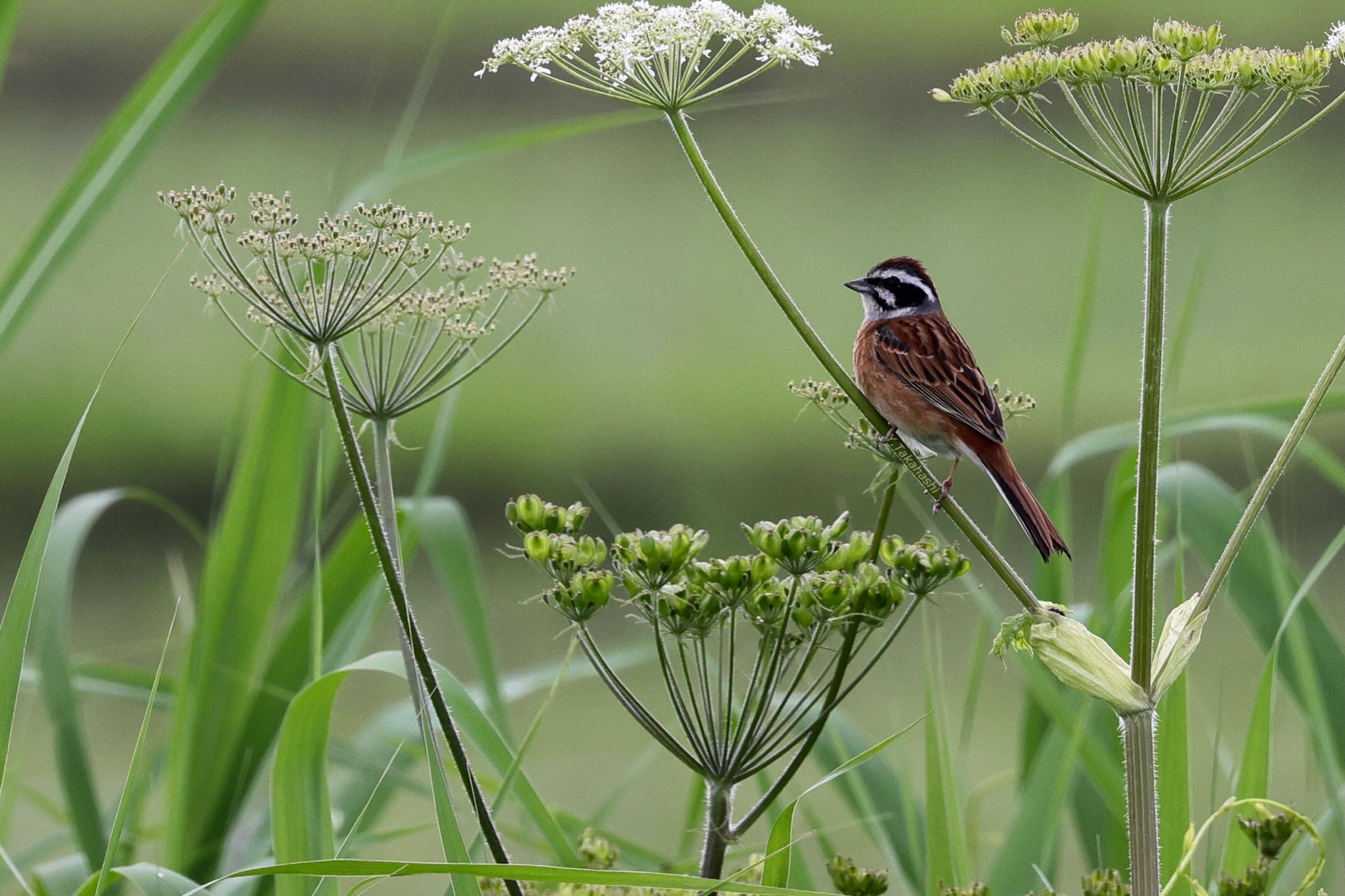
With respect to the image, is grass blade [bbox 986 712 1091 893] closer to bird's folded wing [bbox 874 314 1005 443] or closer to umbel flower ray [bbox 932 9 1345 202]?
bird's folded wing [bbox 874 314 1005 443]

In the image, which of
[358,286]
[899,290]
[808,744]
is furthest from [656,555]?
[899,290]

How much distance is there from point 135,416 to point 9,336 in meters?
3.10

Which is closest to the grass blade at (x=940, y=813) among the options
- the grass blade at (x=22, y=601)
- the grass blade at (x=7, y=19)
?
the grass blade at (x=22, y=601)

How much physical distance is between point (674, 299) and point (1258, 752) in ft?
13.8

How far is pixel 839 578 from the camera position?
1.09 metres

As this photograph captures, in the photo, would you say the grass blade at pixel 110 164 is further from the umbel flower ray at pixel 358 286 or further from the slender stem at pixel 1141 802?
the slender stem at pixel 1141 802

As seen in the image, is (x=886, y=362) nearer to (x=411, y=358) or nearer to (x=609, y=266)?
(x=411, y=358)

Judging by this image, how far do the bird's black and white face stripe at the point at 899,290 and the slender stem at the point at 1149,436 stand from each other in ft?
2.53

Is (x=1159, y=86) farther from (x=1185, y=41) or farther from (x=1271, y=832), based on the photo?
(x=1271, y=832)

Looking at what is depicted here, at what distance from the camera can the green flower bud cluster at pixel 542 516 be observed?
1.17 metres

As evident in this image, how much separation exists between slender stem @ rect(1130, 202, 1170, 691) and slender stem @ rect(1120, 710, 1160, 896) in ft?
0.17

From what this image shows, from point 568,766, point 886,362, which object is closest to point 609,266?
point 568,766

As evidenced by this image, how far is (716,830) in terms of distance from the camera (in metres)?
1.10

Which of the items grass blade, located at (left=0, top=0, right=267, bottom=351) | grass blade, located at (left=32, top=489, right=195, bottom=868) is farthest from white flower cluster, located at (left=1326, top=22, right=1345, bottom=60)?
grass blade, located at (left=32, top=489, right=195, bottom=868)
